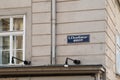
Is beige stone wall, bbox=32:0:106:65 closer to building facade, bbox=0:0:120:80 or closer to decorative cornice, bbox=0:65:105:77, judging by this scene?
building facade, bbox=0:0:120:80

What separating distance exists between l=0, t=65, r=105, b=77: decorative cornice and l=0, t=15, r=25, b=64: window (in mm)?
546

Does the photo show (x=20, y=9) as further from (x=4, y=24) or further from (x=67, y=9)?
(x=67, y=9)

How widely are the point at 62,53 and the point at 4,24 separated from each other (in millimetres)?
2530

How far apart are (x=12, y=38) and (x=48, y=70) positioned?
200 centimetres

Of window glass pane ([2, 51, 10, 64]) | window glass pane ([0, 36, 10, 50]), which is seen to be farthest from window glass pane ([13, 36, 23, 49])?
window glass pane ([2, 51, 10, 64])

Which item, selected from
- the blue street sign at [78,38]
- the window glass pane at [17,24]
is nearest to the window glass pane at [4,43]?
the window glass pane at [17,24]

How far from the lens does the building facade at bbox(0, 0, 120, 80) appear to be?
12.4 metres

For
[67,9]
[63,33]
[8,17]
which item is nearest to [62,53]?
[63,33]

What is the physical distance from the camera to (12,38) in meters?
13.5

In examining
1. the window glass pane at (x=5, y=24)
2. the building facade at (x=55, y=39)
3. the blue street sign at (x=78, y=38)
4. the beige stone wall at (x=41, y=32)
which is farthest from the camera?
the window glass pane at (x=5, y=24)

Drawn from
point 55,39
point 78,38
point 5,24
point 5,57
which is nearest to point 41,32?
point 55,39

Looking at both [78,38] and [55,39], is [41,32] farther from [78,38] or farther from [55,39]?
[78,38]

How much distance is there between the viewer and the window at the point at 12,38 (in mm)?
13414

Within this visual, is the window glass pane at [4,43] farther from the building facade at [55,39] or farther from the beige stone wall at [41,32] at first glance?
the beige stone wall at [41,32]
